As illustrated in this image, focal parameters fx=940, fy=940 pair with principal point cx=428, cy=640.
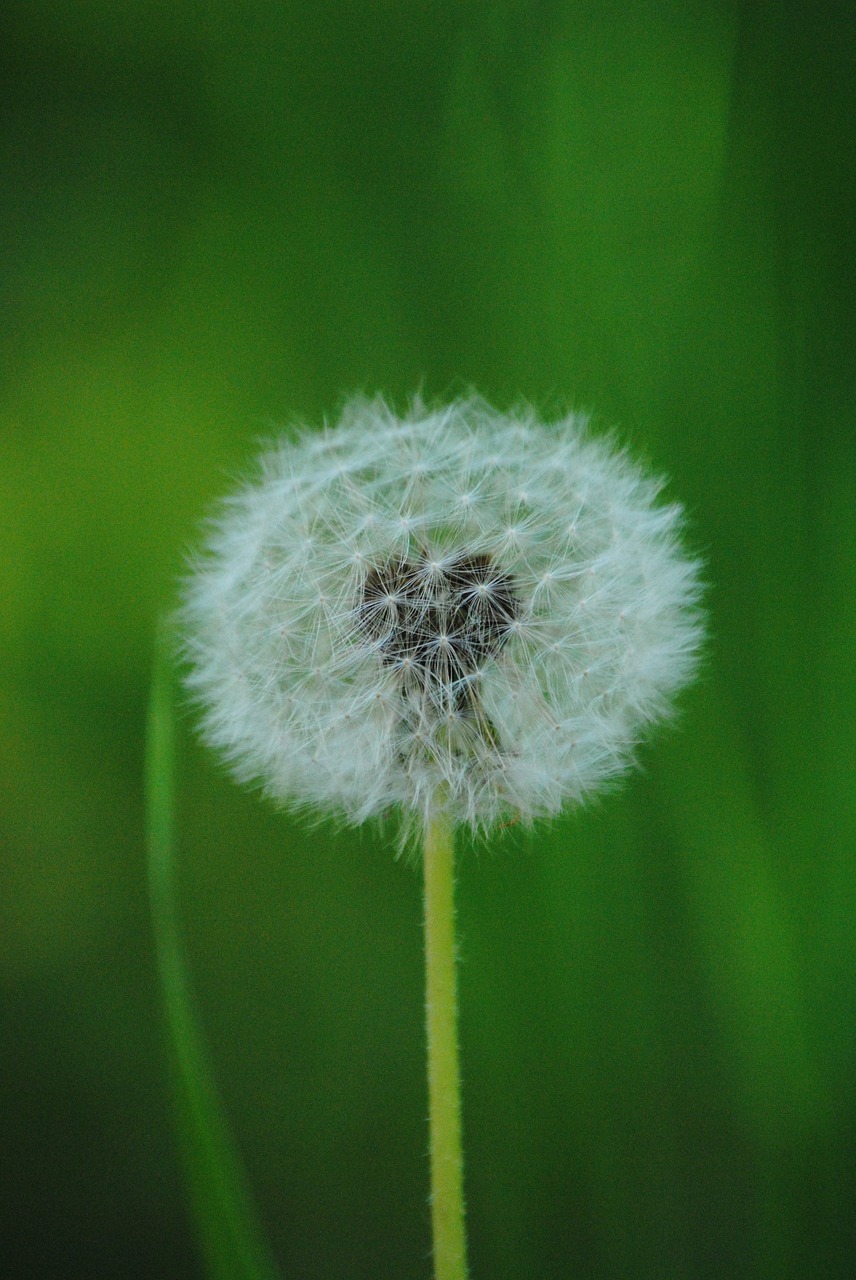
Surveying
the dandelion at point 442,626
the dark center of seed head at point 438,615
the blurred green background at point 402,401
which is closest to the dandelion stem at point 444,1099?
the dandelion at point 442,626

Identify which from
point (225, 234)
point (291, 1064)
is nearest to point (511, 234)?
point (225, 234)

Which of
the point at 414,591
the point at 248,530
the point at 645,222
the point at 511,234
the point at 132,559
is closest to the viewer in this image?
the point at 414,591

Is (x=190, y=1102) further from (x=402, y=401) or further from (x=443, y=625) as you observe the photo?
(x=402, y=401)

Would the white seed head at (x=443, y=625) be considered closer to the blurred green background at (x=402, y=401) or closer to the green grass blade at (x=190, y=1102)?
the green grass blade at (x=190, y=1102)

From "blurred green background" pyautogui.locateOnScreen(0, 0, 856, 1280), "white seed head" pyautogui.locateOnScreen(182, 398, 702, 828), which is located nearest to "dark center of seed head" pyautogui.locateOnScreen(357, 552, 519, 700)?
"white seed head" pyautogui.locateOnScreen(182, 398, 702, 828)

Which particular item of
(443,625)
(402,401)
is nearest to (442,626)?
(443,625)

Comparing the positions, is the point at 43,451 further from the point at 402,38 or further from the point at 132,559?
the point at 402,38
